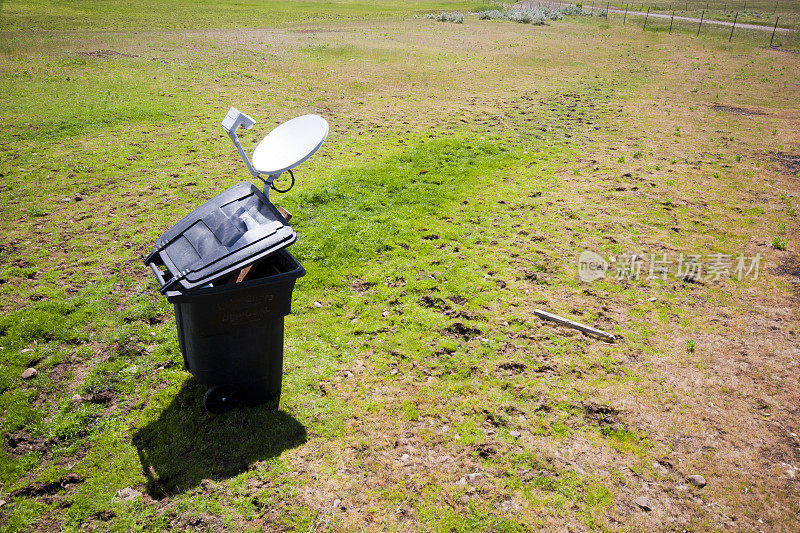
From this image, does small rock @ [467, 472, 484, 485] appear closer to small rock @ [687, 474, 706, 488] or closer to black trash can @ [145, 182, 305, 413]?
small rock @ [687, 474, 706, 488]

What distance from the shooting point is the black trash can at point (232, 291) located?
381 cm

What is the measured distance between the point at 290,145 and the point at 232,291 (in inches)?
65.2

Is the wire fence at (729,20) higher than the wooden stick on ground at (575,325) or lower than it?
higher

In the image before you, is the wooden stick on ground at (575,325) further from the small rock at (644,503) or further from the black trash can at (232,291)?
the black trash can at (232,291)

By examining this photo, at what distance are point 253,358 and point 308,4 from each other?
152 ft

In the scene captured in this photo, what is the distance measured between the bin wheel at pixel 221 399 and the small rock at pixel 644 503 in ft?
11.7

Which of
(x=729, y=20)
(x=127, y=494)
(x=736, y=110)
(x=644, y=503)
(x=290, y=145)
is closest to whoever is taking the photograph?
(x=127, y=494)

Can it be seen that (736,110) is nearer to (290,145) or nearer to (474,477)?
(290,145)

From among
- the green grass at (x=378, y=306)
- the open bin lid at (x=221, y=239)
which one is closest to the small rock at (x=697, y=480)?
the green grass at (x=378, y=306)

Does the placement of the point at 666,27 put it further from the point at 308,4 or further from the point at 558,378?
the point at 558,378

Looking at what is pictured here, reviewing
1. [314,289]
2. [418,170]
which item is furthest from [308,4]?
[314,289]

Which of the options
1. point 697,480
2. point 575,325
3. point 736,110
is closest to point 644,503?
point 697,480

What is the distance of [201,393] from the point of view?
4.74 metres

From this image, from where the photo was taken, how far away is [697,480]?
13.3 ft
